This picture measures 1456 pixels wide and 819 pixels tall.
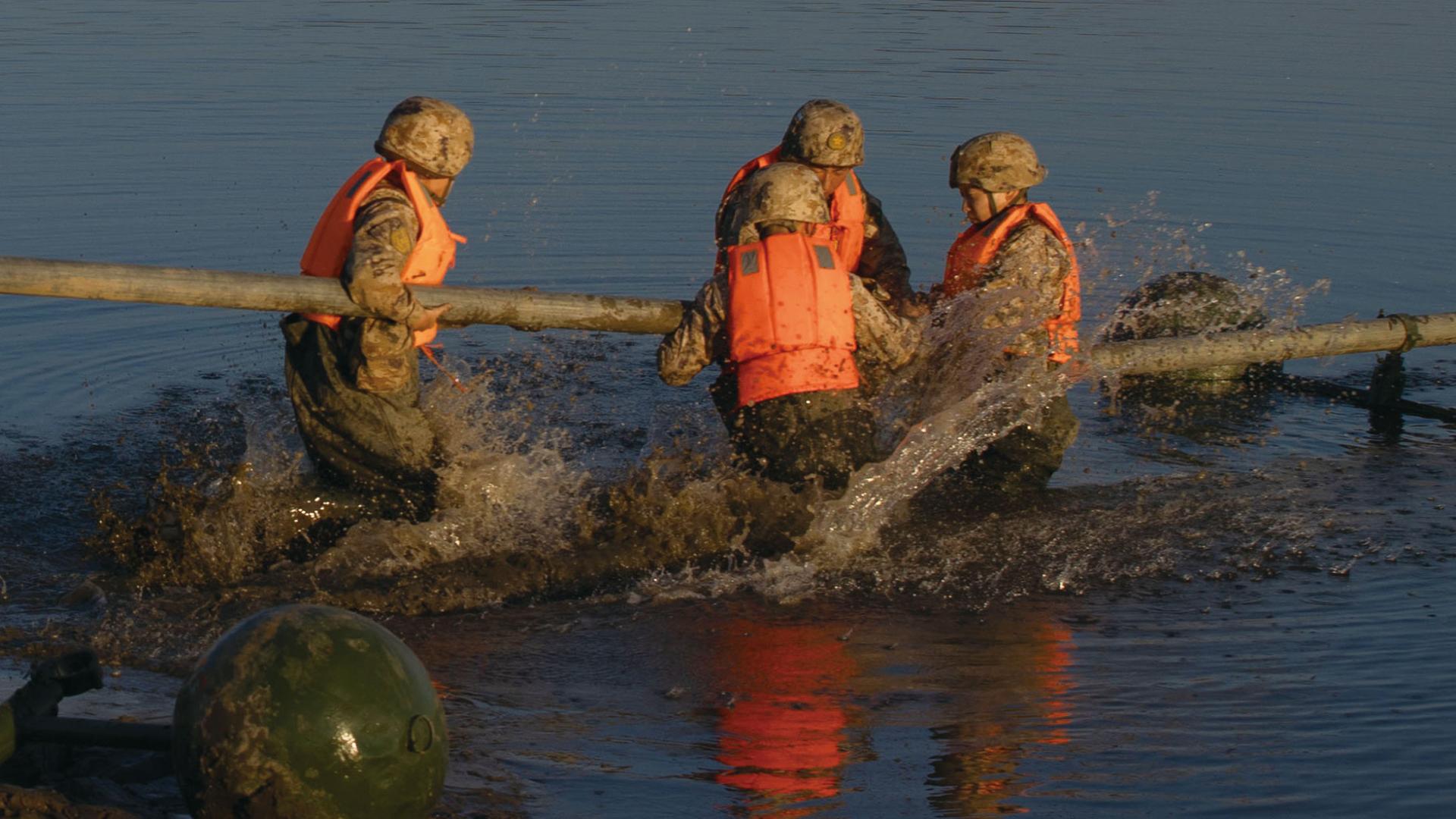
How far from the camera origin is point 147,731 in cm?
562

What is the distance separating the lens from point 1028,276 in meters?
9.02

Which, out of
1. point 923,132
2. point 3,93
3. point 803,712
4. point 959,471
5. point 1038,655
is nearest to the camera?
point 803,712

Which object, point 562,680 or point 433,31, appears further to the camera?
point 433,31

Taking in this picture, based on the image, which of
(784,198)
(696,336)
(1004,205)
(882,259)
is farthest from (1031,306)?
(696,336)

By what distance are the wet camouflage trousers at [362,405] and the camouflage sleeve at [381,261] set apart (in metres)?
0.16

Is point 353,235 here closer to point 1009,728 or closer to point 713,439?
point 713,439

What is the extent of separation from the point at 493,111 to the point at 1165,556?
534 inches

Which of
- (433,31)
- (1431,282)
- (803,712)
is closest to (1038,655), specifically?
(803,712)

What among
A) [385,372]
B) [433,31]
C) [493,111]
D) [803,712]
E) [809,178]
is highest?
[433,31]

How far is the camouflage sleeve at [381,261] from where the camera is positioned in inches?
300

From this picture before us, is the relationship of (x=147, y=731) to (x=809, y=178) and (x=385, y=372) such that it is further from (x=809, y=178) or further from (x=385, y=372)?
(x=809, y=178)

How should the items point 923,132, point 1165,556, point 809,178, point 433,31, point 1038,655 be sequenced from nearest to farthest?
point 1038,655 < point 809,178 < point 1165,556 < point 923,132 < point 433,31

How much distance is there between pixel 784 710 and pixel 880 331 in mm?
2355

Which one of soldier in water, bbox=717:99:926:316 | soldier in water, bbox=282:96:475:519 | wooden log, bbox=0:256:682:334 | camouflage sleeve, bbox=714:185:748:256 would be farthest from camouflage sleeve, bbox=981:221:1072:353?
soldier in water, bbox=282:96:475:519
